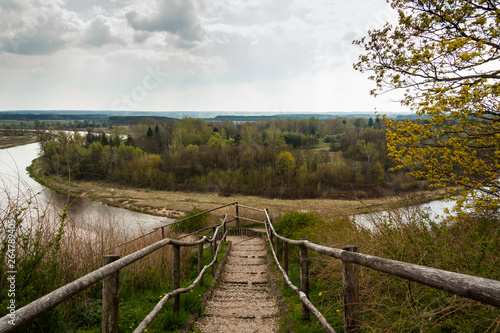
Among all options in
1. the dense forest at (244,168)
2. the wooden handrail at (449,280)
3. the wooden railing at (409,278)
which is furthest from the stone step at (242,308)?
the dense forest at (244,168)

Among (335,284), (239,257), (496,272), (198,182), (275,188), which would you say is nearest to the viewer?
(496,272)

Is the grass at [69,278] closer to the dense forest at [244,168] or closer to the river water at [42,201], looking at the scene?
the river water at [42,201]

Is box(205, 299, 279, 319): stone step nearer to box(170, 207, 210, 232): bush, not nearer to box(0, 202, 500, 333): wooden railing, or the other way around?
box(0, 202, 500, 333): wooden railing

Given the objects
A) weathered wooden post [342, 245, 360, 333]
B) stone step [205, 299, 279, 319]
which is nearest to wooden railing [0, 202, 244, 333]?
stone step [205, 299, 279, 319]

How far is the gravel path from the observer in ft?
10.4

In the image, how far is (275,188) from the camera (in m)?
41.4

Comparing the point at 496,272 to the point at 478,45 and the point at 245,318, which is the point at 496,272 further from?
the point at 478,45

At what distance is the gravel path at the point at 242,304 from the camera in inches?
124

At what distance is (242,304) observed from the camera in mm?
3951

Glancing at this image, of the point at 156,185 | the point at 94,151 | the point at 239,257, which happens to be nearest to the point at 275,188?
the point at 156,185

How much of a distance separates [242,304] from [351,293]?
2196mm

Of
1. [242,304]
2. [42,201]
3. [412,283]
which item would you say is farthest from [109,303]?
[42,201]

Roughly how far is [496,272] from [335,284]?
1.86 metres

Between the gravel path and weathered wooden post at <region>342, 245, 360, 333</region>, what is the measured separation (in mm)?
1161
